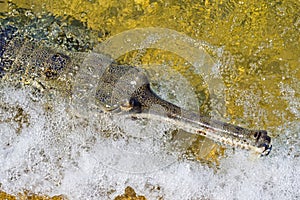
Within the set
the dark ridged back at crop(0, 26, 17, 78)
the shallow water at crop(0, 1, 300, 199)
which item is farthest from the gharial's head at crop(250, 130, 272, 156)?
the dark ridged back at crop(0, 26, 17, 78)

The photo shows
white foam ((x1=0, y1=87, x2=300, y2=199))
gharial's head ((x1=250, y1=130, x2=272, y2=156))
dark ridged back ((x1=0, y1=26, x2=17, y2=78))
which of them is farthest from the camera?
dark ridged back ((x1=0, y1=26, x2=17, y2=78))

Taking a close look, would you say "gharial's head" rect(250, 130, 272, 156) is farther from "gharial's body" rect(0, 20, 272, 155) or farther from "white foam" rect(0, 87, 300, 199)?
"white foam" rect(0, 87, 300, 199)

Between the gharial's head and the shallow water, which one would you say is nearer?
the gharial's head

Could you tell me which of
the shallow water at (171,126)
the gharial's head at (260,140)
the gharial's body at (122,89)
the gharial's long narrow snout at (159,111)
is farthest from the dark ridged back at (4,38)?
the gharial's head at (260,140)

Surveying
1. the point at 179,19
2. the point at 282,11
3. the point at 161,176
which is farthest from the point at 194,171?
the point at 282,11

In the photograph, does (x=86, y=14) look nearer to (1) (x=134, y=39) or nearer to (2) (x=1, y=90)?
(1) (x=134, y=39)

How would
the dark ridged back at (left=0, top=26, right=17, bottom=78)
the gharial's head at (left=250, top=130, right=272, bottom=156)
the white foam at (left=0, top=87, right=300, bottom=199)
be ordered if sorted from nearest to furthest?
the gharial's head at (left=250, top=130, right=272, bottom=156) → the white foam at (left=0, top=87, right=300, bottom=199) → the dark ridged back at (left=0, top=26, right=17, bottom=78)

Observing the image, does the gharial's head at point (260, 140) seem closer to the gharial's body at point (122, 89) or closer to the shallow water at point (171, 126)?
the gharial's body at point (122, 89)
